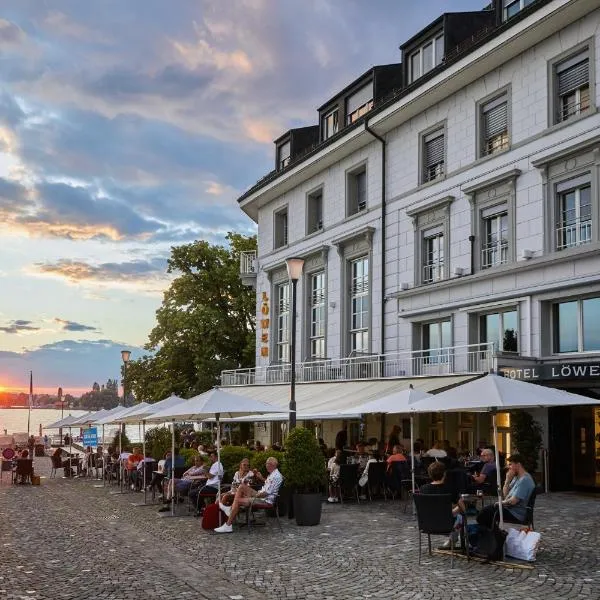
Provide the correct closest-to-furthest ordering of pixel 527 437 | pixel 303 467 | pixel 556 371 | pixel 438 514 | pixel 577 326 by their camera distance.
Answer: pixel 438 514
pixel 303 467
pixel 556 371
pixel 527 437
pixel 577 326

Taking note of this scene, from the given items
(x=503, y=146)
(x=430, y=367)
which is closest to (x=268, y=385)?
(x=430, y=367)

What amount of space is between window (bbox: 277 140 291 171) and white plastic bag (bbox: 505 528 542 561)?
92.7ft

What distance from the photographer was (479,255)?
23719 millimetres

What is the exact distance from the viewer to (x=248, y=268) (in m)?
39.8

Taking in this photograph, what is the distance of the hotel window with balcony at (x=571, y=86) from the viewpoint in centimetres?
2038

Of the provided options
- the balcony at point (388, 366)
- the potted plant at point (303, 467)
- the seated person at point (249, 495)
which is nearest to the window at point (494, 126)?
the balcony at point (388, 366)

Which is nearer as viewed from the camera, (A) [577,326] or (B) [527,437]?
(B) [527,437]

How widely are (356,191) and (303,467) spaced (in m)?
18.2

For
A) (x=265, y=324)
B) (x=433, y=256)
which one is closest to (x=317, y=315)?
(x=265, y=324)

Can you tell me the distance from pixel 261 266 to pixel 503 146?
17535mm

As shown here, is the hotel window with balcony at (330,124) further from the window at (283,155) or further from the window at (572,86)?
the window at (572,86)

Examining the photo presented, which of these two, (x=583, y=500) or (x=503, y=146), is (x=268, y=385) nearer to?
(x=503, y=146)

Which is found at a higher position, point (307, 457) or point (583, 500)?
point (307, 457)

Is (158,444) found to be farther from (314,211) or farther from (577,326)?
(577,326)
